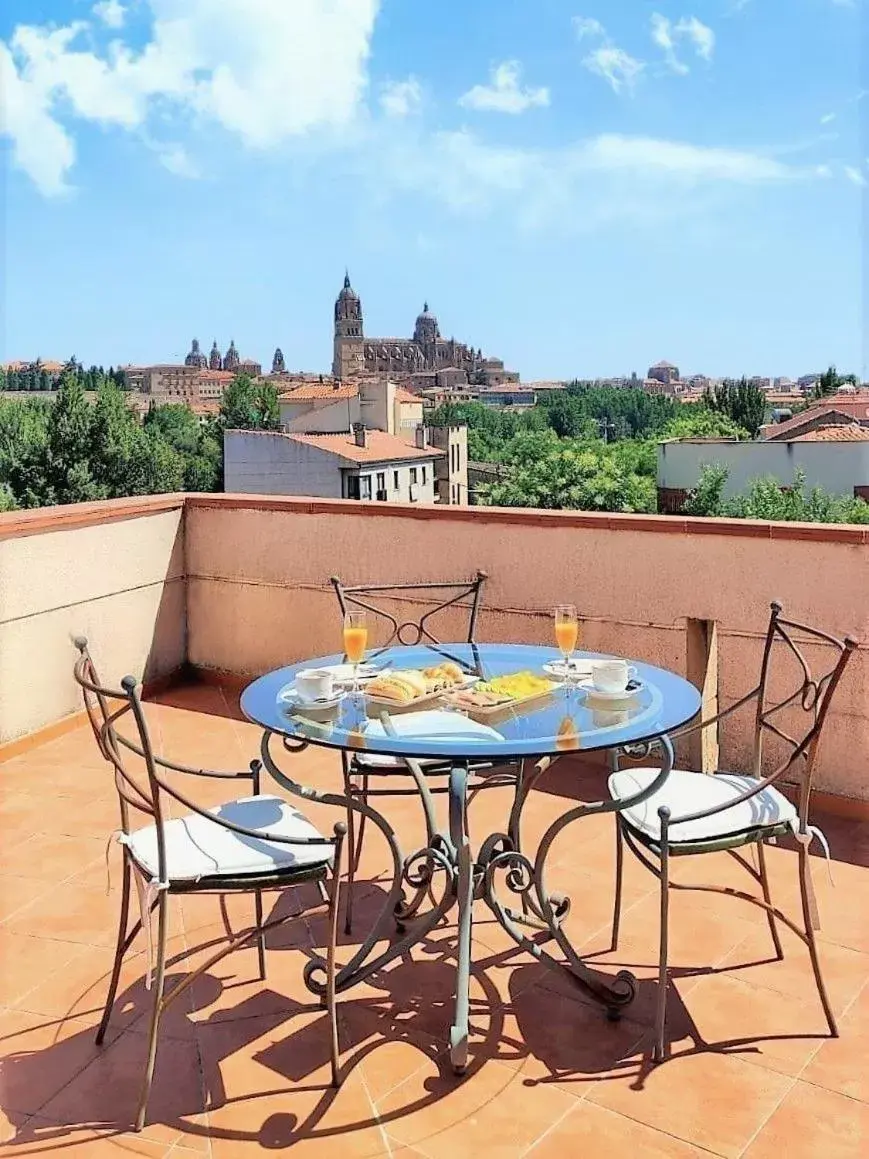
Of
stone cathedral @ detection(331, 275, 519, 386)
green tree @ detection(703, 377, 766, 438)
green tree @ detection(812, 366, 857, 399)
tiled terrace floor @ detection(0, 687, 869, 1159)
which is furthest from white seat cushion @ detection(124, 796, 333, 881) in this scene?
stone cathedral @ detection(331, 275, 519, 386)

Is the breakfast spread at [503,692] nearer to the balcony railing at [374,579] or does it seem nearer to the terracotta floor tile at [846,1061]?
the terracotta floor tile at [846,1061]

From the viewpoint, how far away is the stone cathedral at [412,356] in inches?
4456

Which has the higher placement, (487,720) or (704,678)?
(487,720)

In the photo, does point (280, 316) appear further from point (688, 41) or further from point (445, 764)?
point (445, 764)

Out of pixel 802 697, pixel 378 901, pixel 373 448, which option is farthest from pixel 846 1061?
pixel 373 448

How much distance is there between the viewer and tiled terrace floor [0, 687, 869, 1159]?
5.34 ft

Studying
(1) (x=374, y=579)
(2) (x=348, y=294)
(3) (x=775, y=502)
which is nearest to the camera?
(1) (x=374, y=579)

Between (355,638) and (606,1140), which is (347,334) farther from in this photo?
(606,1140)

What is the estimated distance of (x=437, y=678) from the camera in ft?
6.73

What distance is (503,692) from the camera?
1.96 m

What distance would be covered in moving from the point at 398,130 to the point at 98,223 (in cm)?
1582

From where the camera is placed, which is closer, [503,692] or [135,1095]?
[135,1095]

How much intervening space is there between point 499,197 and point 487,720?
70149mm

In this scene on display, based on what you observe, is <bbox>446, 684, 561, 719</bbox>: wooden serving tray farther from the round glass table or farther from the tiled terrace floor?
the tiled terrace floor
